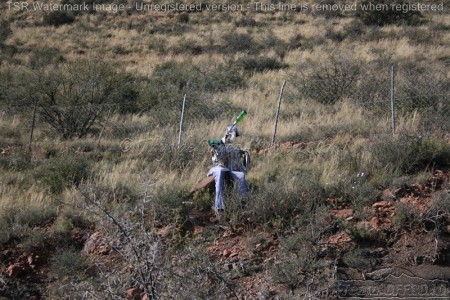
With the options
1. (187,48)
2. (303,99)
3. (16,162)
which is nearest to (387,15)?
(187,48)

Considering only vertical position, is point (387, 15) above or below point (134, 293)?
above

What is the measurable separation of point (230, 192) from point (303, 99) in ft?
25.8

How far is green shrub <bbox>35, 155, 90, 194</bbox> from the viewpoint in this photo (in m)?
8.21

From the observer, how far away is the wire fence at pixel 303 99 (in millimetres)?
11836

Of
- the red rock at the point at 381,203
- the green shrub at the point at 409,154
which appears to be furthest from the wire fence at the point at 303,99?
the red rock at the point at 381,203

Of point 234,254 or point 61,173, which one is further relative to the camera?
point 61,173

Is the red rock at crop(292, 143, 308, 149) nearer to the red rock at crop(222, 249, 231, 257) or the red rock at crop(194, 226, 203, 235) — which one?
the red rock at crop(194, 226, 203, 235)

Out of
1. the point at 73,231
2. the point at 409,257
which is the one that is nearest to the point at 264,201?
the point at 409,257

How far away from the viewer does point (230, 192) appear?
7059mm

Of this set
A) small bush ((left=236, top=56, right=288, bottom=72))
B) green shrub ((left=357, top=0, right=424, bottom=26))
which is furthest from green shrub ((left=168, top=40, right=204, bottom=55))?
green shrub ((left=357, top=0, right=424, bottom=26))

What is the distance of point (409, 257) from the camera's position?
606cm

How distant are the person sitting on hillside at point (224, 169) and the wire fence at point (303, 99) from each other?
323 cm

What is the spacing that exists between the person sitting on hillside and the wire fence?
3.23 m

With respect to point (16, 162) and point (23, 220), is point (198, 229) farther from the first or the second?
point (16, 162)
